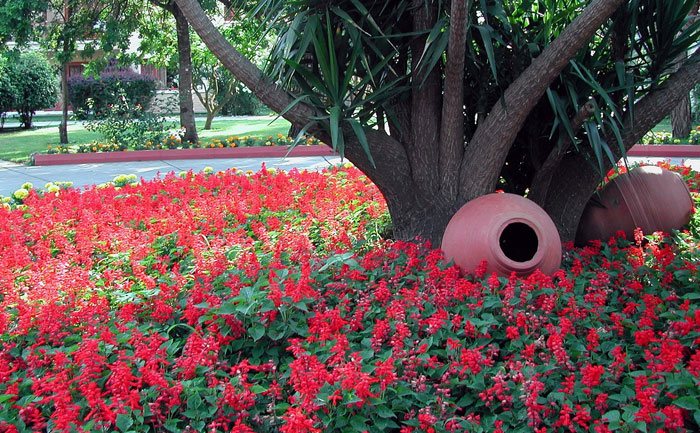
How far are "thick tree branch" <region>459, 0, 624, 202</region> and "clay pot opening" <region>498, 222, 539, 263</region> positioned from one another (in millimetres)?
304

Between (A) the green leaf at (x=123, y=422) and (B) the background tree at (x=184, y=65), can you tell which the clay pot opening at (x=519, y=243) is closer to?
(A) the green leaf at (x=123, y=422)

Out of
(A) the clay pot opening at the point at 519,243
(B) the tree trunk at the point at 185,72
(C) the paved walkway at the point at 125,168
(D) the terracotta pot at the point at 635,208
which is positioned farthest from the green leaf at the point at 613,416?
(B) the tree trunk at the point at 185,72

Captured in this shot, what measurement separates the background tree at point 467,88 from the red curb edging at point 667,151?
900 centimetres

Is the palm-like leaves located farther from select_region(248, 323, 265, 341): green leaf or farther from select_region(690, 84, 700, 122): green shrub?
select_region(690, 84, 700, 122): green shrub

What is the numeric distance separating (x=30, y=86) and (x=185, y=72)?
1164 cm

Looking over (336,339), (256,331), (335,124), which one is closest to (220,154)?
(335,124)

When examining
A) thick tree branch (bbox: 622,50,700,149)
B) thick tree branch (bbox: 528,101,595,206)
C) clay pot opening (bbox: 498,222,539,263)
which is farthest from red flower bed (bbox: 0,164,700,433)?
thick tree branch (bbox: 622,50,700,149)

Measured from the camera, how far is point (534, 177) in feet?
16.6

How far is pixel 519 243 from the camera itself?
4.88 meters

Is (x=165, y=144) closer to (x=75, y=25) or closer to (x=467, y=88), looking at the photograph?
(x=75, y=25)

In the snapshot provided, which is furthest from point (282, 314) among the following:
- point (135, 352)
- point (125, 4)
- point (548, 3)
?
point (125, 4)

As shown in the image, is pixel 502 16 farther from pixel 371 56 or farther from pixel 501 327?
pixel 501 327

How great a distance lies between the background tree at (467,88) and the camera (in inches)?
175

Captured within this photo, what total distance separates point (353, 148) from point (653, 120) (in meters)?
1.87
